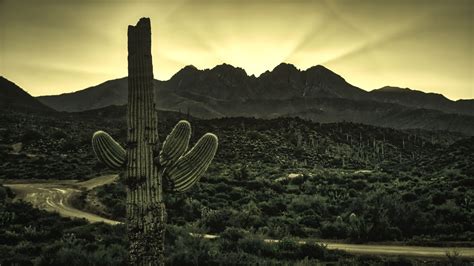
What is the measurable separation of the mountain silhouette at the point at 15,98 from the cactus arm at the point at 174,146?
11951 cm

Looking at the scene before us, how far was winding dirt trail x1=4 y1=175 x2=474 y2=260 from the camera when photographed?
15.0m

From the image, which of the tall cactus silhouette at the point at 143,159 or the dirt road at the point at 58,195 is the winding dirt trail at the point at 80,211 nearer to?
the dirt road at the point at 58,195

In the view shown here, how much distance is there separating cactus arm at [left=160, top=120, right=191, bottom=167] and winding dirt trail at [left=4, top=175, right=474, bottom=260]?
8008mm

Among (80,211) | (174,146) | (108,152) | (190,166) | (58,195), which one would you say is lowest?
(80,211)

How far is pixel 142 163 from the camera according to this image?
24.8ft

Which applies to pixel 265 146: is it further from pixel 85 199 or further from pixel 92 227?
pixel 92 227

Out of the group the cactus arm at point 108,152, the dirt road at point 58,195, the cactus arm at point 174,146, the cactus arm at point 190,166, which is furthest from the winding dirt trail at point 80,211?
the cactus arm at point 108,152

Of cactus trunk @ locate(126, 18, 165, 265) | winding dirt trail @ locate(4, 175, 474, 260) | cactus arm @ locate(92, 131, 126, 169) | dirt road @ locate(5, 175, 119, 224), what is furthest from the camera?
dirt road @ locate(5, 175, 119, 224)

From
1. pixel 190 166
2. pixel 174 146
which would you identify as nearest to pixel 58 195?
pixel 190 166

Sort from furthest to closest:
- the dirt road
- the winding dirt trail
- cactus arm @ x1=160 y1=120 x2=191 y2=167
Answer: the dirt road
the winding dirt trail
cactus arm @ x1=160 y1=120 x2=191 y2=167

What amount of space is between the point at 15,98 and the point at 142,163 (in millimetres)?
139167

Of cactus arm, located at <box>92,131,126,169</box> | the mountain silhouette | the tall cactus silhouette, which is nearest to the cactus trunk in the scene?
the tall cactus silhouette

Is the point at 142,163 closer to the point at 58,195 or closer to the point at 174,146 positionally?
the point at 174,146

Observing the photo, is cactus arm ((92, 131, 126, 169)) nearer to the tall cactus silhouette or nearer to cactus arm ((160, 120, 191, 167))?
the tall cactus silhouette
